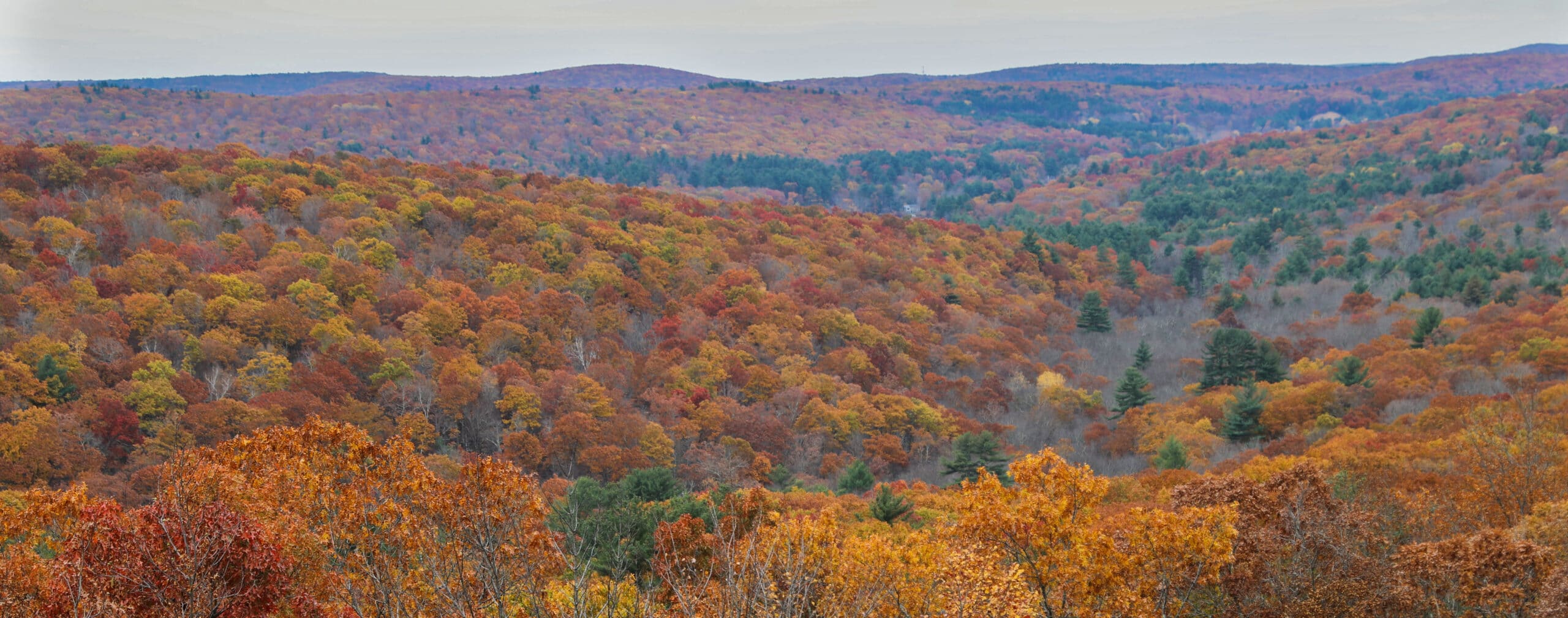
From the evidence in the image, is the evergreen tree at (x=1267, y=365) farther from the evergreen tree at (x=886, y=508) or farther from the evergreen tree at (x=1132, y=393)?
the evergreen tree at (x=886, y=508)

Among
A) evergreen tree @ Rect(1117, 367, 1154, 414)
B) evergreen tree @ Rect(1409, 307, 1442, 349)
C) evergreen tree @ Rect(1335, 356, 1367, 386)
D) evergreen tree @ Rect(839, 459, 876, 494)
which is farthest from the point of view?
evergreen tree @ Rect(1409, 307, 1442, 349)

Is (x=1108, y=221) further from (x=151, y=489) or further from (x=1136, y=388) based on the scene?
(x=151, y=489)

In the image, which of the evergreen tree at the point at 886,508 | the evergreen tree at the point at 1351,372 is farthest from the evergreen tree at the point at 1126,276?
the evergreen tree at the point at 886,508

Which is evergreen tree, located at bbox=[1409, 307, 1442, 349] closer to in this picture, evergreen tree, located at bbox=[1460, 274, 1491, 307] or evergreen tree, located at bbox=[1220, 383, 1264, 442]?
evergreen tree, located at bbox=[1460, 274, 1491, 307]

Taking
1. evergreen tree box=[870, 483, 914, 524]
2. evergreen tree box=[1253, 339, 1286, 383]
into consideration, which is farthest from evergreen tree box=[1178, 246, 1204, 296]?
evergreen tree box=[870, 483, 914, 524]

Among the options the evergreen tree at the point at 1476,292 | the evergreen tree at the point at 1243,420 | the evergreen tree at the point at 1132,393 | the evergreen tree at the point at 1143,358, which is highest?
the evergreen tree at the point at 1476,292

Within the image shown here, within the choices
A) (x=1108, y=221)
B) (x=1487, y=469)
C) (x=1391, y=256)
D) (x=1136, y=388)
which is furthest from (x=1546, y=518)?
(x=1108, y=221)
